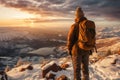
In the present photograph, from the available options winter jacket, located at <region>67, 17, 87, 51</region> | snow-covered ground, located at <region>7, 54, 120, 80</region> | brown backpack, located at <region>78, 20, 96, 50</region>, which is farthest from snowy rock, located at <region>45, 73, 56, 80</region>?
brown backpack, located at <region>78, 20, 96, 50</region>

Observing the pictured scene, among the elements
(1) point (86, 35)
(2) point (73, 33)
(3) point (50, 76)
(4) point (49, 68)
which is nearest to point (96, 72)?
(3) point (50, 76)

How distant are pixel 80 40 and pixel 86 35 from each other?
304mm

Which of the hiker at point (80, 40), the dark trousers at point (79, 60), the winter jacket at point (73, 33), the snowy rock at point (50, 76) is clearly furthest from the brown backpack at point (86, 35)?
the snowy rock at point (50, 76)

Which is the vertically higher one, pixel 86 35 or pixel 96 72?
pixel 86 35

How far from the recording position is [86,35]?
7441 mm

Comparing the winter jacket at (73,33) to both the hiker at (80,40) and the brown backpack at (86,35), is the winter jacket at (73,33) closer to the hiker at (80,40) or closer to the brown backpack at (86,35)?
the hiker at (80,40)

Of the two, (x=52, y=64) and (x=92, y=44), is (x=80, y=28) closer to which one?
(x=92, y=44)

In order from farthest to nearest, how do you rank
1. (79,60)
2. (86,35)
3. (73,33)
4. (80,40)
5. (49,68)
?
1. (49,68)
2. (79,60)
3. (73,33)
4. (80,40)
5. (86,35)

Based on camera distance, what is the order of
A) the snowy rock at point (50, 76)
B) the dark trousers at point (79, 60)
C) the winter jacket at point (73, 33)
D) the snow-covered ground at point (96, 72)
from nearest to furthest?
the winter jacket at point (73, 33), the dark trousers at point (79, 60), the snow-covered ground at point (96, 72), the snowy rock at point (50, 76)

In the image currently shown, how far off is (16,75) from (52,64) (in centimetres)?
207

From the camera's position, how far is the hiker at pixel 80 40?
24.5 ft

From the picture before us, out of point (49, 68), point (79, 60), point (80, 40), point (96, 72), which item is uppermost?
point (80, 40)

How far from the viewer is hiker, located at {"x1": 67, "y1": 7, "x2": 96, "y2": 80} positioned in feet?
24.5

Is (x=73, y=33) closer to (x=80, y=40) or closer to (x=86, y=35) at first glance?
(x=80, y=40)
